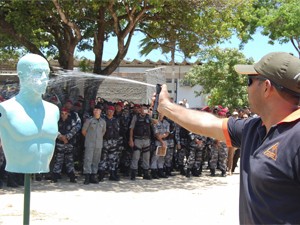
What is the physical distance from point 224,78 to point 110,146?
37.9ft

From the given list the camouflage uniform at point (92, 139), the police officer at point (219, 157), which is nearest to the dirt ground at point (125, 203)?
the camouflage uniform at point (92, 139)

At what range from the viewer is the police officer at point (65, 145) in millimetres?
9820

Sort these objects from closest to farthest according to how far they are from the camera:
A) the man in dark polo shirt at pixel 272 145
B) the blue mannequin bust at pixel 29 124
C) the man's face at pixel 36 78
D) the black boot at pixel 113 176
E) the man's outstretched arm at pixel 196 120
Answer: the man in dark polo shirt at pixel 272 145 → the man's outstretched arm at pixel 196 120 → the blue mannequin bust at pixel 29 124 → the man's face at pixel 36 78 → the black boot at pixel 113 176

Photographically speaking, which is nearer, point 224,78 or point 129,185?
point 129,185

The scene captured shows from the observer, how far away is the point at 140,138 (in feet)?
35.1

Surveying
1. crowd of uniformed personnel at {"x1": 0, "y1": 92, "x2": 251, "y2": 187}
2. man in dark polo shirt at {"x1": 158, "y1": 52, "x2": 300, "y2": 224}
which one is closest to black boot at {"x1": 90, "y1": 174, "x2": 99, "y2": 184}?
crowd of uniformed personnel at {"x1": 0, "y1": 92, "x2": 251, "y2": 187}

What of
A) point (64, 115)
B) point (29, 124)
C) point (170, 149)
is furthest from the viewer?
point (170, 149)

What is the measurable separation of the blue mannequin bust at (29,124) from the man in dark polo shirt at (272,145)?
88.6 inches

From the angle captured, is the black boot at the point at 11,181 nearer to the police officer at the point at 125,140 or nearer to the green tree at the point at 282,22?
the police officer at the point at 125,140

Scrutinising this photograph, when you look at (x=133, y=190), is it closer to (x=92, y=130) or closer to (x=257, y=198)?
(x=92, y=130)

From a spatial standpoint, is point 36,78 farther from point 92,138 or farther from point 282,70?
point 92,138

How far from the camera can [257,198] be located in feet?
6.88

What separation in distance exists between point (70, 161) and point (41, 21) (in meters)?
3.82

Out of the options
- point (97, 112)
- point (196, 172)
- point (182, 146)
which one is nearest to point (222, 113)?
point (182, 146)
